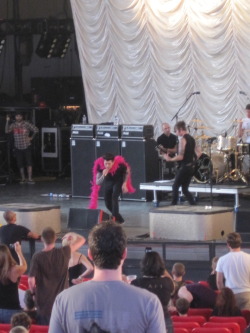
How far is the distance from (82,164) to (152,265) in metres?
12.5

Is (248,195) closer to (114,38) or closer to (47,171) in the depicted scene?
(114,38)

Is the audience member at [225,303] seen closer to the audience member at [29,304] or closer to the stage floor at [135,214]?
the audience member at [29,304]

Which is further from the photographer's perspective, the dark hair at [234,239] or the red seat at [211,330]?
the dark hair at [234,239]

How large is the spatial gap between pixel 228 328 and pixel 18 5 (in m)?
19.4

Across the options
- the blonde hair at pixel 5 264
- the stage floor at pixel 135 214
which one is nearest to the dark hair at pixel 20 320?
the blonde hair at pixel 5 264

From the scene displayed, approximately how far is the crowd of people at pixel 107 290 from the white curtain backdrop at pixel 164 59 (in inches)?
400

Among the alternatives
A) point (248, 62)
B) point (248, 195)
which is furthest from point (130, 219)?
point (248, 62)

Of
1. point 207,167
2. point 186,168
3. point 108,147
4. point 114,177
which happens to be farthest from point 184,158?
point 108,147

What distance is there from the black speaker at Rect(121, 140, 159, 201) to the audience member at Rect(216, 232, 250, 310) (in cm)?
940

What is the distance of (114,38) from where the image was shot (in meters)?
21.8

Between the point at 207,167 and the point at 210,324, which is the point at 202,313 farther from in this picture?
the point at 207,167

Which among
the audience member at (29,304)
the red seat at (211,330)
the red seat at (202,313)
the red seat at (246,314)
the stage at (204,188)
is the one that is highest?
the stage at (204,188)

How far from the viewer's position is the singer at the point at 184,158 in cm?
1540

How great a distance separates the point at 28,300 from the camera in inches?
341
